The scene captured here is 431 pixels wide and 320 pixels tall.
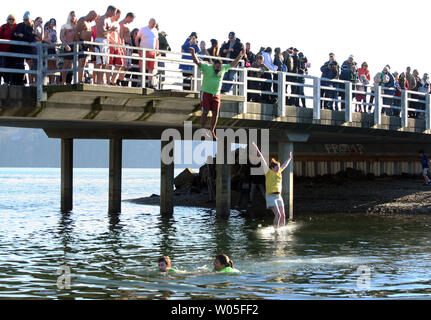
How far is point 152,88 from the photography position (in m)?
20.9

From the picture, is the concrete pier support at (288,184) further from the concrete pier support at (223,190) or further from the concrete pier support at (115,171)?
the concrete pier support at (115,171)

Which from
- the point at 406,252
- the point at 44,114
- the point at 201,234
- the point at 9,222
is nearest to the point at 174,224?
the point at 201,234

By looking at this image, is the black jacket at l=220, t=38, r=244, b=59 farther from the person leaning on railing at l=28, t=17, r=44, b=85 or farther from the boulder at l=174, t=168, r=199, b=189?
the boulder at l=174, t=168, r=199, b=189

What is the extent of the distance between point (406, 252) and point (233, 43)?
8.36 m

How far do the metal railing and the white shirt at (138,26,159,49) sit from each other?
27 cm

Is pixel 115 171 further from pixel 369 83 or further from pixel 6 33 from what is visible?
pixel 6 33

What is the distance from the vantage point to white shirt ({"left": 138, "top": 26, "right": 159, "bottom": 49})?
21344 mm

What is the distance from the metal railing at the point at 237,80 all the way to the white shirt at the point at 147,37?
10.6 inches

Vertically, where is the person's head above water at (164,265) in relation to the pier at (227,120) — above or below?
below

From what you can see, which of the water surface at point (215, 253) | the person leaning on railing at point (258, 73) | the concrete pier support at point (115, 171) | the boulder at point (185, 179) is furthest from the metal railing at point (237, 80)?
the boulder at point (185, 179)

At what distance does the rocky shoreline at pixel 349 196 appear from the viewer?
31.5 metres

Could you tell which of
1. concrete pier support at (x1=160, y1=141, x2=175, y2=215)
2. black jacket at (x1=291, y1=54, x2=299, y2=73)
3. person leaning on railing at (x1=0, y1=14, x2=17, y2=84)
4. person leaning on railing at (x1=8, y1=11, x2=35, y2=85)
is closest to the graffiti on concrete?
concrete pier support at (x1=160, y1=141, x2=175, y2=215)

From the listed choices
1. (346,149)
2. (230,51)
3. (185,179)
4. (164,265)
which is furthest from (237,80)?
(185,179)
